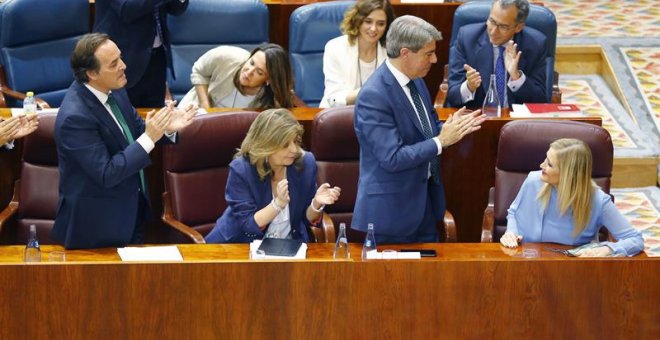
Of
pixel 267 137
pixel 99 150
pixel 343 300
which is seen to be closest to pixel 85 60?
pixel 99 150

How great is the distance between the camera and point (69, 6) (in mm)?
5254

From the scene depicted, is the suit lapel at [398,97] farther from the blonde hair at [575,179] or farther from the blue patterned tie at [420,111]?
the blonde hair at [575,179]

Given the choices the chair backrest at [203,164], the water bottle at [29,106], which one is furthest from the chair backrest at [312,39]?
the water bottle at [29,106]

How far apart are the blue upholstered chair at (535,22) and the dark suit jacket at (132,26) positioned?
3.92ft

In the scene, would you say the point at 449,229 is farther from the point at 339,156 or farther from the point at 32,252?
the point at 32,252

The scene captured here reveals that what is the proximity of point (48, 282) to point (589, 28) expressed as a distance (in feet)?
15.4

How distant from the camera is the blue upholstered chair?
514 cm

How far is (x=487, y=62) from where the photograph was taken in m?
4.72

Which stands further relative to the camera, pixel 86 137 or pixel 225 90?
pixel 225 90

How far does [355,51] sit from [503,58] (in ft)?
1.98

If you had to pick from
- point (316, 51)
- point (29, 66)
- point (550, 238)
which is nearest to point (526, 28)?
point (316, 51)

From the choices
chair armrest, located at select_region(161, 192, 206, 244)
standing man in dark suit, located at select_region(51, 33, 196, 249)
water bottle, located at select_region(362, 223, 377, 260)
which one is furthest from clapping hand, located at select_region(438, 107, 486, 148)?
chair armrest, located at select_region(161, 192, 206, 244)

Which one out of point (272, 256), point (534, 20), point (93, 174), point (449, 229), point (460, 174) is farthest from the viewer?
point (534, 20)

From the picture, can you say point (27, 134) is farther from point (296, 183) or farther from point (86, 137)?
point (296, 183)
